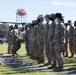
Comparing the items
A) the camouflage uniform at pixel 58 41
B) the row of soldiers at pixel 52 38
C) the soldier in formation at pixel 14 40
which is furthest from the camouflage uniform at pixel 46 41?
the soldier in formation at pixel 14 40

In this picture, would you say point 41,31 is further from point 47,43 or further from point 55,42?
point 55,42

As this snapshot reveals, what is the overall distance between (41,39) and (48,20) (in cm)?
251

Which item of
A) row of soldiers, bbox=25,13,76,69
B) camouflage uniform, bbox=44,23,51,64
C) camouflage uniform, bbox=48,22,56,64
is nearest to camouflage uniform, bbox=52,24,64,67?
row of soldiers, bbox=25,13,76,69

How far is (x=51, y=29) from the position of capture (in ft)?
56.6

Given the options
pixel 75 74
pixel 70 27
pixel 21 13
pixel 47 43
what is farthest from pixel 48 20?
pixel 21 13


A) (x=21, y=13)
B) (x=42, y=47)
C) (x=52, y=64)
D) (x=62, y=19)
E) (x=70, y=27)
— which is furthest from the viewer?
(x=21, y=13)

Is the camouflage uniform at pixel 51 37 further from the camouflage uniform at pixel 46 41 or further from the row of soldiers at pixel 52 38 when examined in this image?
the camouflage uniform at pixel 46 41

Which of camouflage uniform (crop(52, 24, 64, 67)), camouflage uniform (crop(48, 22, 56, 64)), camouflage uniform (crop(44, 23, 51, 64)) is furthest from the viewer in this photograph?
camouflage uniform (crop(44, 23, 51, 64))

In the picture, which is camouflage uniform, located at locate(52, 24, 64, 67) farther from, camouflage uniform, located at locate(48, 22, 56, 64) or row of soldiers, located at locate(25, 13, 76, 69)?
camouflage uniform, located at locate(48, 22, 56, 64)

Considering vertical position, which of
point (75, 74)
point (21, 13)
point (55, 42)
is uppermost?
point (21, 13)

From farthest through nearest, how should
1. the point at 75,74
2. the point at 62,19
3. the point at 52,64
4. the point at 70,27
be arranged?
the point at 70,27 → the point at 52,64 → the point at 62,19 → the point at 75,74

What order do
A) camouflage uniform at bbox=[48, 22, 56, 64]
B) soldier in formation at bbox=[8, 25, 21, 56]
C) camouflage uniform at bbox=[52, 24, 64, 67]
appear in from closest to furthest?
camouflage uniform at bbox=[52, 24, 64, 67] < camouflage uniform at bbox=[48, 22, 56, 64] < soldier in formation at bbox=[8, 25, 21, 56]

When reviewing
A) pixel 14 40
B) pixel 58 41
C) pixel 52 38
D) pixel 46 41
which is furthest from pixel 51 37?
pixel 14 40

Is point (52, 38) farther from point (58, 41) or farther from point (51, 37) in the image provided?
point (58, 41)
